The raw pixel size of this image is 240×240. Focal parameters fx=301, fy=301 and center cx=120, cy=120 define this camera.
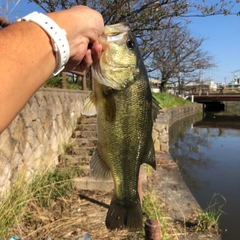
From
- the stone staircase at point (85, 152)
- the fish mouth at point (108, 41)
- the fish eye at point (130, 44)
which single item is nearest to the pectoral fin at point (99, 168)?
the fish mouth at point (108, 41)

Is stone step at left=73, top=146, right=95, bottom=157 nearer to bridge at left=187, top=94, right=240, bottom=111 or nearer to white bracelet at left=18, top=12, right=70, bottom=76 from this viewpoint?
Answer: white bracelet at left=18, top=12, right=70, bottom=76

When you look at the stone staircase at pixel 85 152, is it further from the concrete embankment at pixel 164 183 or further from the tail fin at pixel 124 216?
the tail fin at pixel 124 216

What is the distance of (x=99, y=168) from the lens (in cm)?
207

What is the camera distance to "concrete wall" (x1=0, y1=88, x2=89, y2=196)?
4.18 metres

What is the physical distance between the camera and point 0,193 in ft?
12.9

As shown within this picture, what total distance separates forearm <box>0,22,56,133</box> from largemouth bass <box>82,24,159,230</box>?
688mm

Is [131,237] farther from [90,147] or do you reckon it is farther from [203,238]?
[90,147]

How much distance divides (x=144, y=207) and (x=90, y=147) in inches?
107

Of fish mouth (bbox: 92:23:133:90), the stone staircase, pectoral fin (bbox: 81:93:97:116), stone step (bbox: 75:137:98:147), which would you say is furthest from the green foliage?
fish mouth (bbox: 92:23:133:90)

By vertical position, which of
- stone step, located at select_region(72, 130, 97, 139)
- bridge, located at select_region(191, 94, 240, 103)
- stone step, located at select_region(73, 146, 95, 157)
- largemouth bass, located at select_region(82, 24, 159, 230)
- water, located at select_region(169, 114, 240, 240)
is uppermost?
bridge, located at select_region(191, 94, 240, 103)

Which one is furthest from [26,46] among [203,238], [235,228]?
[235,228]

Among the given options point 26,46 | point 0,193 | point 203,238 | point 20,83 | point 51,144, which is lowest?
point 203,238

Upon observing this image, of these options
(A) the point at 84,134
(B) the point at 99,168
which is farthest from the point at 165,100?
(B) the point at 99,168

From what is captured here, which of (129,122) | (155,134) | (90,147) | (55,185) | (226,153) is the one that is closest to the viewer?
(129,122)
